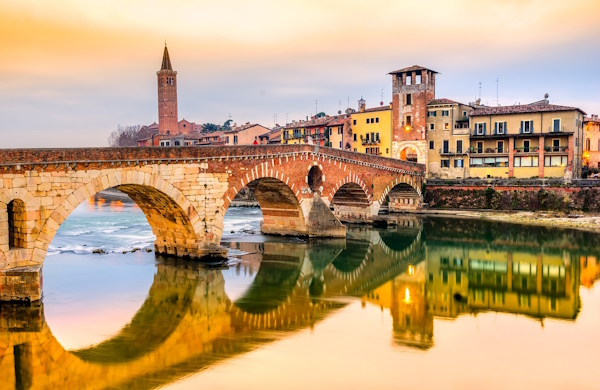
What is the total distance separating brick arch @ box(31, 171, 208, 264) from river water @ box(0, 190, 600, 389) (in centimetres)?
118

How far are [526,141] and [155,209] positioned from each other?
33043 millimetres

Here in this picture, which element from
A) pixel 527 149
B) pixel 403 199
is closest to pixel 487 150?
pixel 527 149

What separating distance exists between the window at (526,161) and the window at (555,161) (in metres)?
0.75

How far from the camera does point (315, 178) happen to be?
3447cm

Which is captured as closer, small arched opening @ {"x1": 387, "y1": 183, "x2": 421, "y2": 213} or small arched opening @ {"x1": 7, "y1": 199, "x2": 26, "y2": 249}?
small arched opening @ {"x1": 7, "y1": 199, "x2": 26, "y2": 249}

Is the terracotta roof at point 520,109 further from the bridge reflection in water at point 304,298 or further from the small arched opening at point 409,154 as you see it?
the bridge reflection in water at point 304,298

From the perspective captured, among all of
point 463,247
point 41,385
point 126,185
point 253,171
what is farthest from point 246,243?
point 41,385

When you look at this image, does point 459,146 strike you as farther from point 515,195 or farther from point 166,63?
point 166,63

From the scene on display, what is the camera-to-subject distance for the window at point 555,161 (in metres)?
45.0

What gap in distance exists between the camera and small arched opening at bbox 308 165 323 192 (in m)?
34.1

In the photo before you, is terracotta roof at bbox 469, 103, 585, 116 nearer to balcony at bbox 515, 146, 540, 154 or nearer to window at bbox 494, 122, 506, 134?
window at bbox 494, 122, 506, 134

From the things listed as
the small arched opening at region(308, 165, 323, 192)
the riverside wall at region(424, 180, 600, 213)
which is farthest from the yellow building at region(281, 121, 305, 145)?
the small arched opening at region(308, 165, 323, 192)

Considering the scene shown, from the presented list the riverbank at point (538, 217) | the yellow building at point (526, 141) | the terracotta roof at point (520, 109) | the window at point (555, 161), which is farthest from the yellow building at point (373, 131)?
the window at point (555, 161)

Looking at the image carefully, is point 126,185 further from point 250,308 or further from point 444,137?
point 444,137
